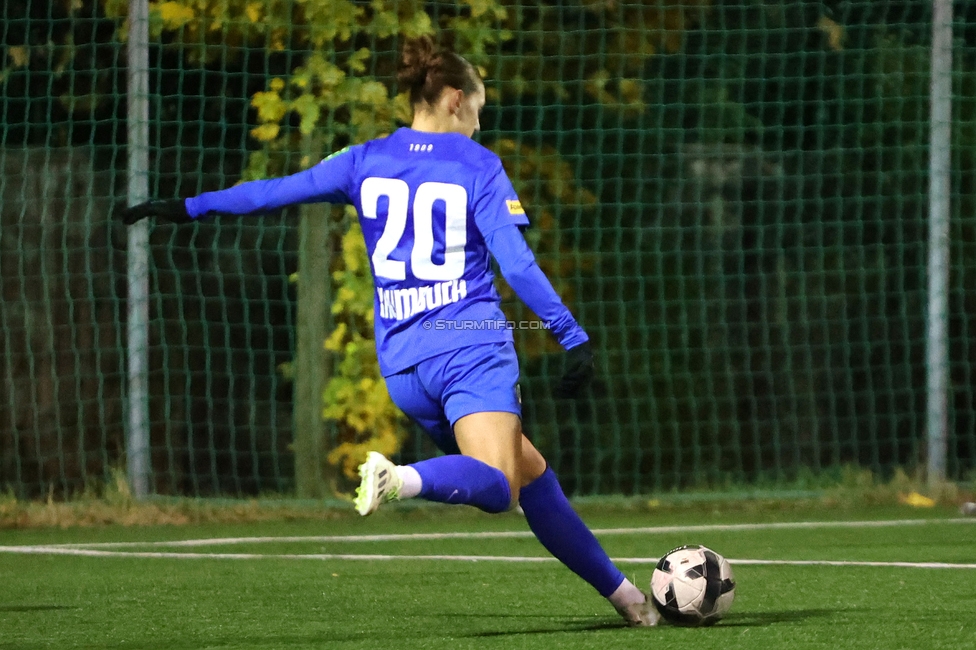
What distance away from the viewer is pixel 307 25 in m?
9.14

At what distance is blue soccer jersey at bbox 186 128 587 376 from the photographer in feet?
14.8

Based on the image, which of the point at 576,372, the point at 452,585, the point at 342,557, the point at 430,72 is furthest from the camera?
the point at 342,557

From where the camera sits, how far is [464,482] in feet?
13.8

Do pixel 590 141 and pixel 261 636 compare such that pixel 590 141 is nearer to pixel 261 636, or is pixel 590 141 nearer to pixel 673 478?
pixel 673 478

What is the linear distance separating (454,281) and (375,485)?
2.57ft

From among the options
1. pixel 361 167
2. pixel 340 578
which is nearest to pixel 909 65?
pixel 340 578

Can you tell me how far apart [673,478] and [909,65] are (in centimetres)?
254

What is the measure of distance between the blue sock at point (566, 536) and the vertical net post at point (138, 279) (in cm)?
423

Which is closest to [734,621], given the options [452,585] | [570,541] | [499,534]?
[570,541]

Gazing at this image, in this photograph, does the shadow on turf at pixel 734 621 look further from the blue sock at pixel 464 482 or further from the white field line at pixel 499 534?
the white field line at pixel 499 534

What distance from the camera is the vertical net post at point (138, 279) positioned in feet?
28.3

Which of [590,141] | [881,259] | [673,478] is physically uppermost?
[590,141]

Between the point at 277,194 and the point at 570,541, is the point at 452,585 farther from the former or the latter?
the point at 277,194

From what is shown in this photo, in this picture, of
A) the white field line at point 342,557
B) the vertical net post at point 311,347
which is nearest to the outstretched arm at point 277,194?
the white field line at point 342,557
